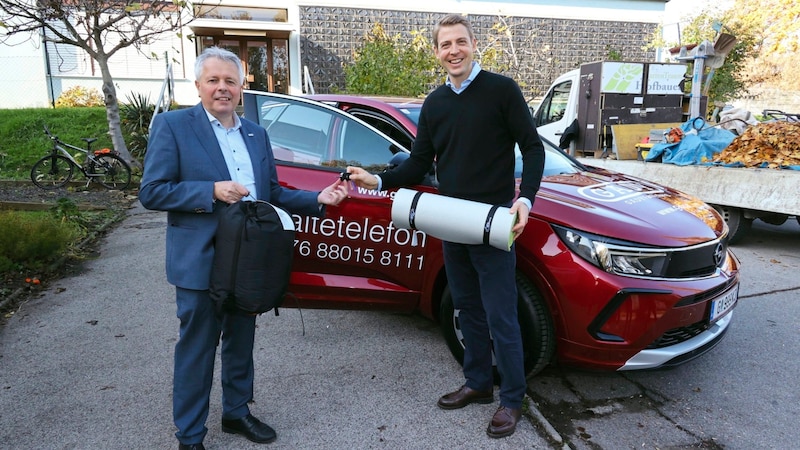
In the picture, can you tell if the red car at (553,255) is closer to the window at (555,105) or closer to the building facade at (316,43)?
the window at (555,105)

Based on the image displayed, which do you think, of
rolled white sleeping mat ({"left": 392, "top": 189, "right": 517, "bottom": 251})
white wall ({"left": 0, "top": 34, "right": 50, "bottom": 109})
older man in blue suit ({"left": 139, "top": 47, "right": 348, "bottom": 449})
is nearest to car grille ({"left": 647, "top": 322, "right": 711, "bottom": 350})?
rolled white sleeping mat ({"left": 392, "top": 189, "right": 517, "bottom": 251})

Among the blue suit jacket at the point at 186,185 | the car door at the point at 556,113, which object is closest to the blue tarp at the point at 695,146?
the car door at the point at 556,113

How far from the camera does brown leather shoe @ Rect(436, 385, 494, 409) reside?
2844 mm

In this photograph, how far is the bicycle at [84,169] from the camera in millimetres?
9688

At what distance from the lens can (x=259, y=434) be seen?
2.58 m

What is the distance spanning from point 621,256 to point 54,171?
34.2 feet

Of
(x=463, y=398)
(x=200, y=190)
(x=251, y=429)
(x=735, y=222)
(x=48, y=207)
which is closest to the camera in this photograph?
(x=200, y=190)

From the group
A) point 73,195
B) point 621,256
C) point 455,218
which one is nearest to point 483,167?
point 455,218

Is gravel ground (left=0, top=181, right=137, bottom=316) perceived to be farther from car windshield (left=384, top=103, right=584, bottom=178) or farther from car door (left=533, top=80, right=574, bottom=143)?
car door (left=533, top=80, right=574, bottom=143)

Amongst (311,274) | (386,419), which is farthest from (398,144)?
(386,419)

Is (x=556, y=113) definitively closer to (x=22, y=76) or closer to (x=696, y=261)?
(x=696, y=261)

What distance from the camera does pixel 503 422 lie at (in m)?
2.60

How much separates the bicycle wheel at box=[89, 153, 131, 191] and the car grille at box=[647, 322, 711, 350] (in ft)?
30.7

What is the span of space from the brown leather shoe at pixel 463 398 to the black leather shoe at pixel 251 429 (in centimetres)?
87
